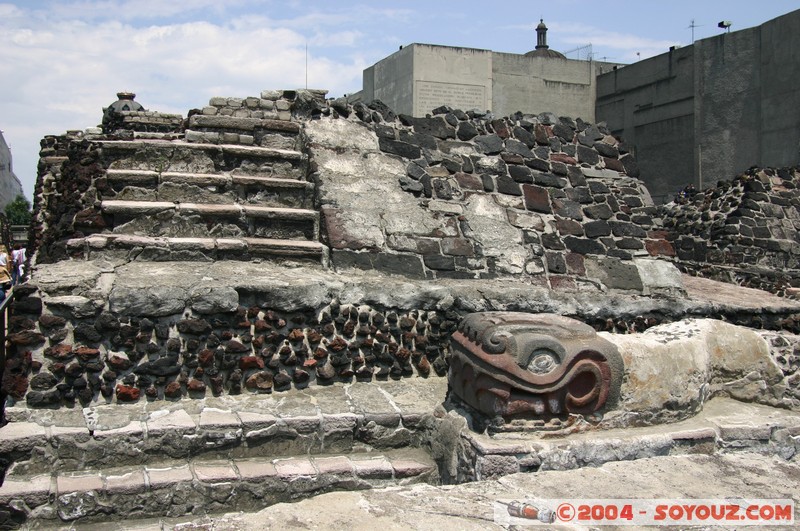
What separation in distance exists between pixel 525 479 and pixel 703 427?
1111 millimetres

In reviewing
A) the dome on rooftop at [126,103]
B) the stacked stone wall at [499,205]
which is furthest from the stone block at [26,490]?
the dome on rooftop at [126,103]

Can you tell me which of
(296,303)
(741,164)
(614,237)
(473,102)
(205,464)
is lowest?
(205,464)

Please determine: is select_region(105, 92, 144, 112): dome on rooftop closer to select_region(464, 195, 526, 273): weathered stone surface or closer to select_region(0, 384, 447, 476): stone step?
select_region(464, 195, 526, 273): weathered stone surface

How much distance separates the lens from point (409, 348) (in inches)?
174

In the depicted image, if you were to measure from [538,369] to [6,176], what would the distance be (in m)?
39.3

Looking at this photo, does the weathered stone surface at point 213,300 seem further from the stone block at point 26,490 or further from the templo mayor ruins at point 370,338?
the stone block at point 26,490

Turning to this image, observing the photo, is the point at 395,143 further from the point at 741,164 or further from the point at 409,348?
the point at 741,164

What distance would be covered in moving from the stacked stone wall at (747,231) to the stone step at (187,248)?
24.4 ft

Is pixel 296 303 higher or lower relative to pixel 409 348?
higher

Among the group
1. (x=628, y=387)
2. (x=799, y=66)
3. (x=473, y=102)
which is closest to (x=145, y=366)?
(x=628, y=387)

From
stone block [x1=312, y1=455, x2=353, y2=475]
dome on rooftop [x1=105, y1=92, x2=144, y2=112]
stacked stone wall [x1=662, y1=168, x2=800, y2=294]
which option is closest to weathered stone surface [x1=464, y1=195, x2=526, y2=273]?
stone block [x1=312, y1=455, x2=353, y2=475]

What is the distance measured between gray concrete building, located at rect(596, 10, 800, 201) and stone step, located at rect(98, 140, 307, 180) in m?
14.8

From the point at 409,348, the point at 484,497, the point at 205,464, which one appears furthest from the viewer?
the point at 409,348

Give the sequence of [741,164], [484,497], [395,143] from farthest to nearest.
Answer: [741,164]
[395,143]
[484,497]
